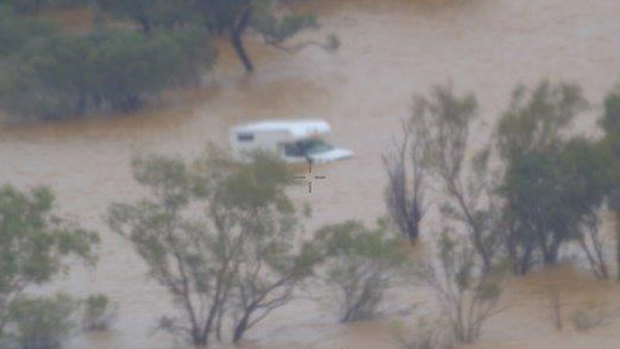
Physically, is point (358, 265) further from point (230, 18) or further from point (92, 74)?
point (230, 18)

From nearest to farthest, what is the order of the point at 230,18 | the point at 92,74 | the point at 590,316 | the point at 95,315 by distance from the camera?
the point at 590,316 → the point at 95,315 → the point at 92,74 → the point at 230,18

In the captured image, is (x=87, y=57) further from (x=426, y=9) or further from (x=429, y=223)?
(x=429, y=223)

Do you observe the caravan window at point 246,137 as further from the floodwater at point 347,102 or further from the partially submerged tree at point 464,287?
the partially submerged tree at point 464,287

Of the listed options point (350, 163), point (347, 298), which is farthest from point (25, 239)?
point (350, 163)

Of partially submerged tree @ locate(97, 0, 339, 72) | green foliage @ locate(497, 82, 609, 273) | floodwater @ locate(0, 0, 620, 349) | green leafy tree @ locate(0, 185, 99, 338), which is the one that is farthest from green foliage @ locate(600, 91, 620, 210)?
partially submerged tree @ locate(97, 0, 339, 72)

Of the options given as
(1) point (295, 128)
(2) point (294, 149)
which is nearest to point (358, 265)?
(2) point (294, 149)

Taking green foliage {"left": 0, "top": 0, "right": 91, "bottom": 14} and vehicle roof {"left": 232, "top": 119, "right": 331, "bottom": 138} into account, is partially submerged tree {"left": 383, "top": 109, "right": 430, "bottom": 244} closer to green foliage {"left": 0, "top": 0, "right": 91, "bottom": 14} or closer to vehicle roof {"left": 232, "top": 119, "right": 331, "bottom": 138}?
vehicle roof {"left": 232, "top": 119, "right": 331, "bottom": 138}

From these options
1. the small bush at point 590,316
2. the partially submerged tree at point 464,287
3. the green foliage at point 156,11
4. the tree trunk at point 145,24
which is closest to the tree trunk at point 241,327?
the partially submerged tree at point 464,287

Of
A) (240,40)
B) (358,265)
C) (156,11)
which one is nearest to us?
(358,265)
